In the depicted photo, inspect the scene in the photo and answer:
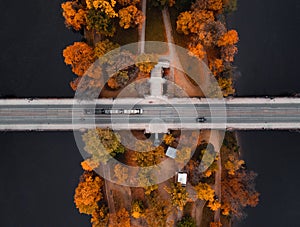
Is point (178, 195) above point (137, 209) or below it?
above

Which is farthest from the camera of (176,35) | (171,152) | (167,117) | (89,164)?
(176,35)

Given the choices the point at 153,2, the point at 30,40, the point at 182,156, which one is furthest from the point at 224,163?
the point at 30,40

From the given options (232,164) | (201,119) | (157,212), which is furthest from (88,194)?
(232,164)

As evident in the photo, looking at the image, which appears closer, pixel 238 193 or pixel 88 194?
pixel 88 194

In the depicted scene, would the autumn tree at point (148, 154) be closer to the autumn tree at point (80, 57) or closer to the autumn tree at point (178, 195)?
the autumn tree at point (178, 195)

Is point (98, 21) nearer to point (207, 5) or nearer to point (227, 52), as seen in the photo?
point (207, 5)

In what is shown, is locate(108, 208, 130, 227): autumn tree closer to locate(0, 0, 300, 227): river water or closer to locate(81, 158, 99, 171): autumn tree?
locate(0, 0, 300, 227): river water

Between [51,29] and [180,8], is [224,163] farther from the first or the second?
[51,29]
